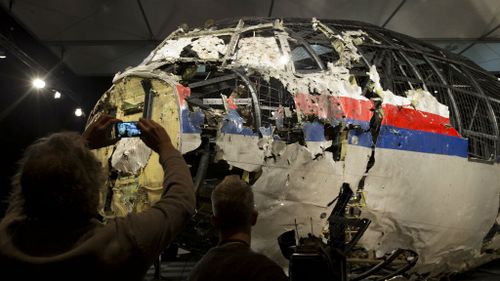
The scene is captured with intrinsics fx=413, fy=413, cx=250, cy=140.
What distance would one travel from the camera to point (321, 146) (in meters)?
3.67

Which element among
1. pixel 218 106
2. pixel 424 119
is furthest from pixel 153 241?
pixel 424 119

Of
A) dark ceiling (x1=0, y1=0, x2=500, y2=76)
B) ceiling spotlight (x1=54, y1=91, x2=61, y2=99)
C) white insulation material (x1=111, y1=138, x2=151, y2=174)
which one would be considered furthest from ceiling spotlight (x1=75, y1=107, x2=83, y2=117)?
white insulation material (x1=111, y1=138, x2=151, y2=174)

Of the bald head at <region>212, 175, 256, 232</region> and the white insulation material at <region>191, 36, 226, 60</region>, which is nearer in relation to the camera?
the bald head at <region>212, 175, 256, 232</region>

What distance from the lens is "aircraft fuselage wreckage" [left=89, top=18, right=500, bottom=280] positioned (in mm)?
3586

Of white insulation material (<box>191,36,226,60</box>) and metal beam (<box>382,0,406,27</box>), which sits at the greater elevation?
metal beam (<box>382,0,406,27</box>)

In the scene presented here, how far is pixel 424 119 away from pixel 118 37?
8330mm

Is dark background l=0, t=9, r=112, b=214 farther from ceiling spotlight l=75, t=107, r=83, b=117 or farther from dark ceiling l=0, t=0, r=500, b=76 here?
dark ceiling l=0, t=0, r=500, b=76

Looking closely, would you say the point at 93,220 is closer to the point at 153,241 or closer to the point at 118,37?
the point at 153,241

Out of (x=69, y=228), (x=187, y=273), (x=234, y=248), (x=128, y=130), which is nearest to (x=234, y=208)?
(x=234, y=248)

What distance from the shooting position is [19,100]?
948cm

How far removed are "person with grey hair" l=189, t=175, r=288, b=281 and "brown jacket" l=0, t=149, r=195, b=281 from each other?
48 centimetres

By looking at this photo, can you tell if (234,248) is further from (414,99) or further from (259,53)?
(414,99)

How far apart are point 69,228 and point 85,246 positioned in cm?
10

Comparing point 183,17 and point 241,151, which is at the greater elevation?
point 183,17
